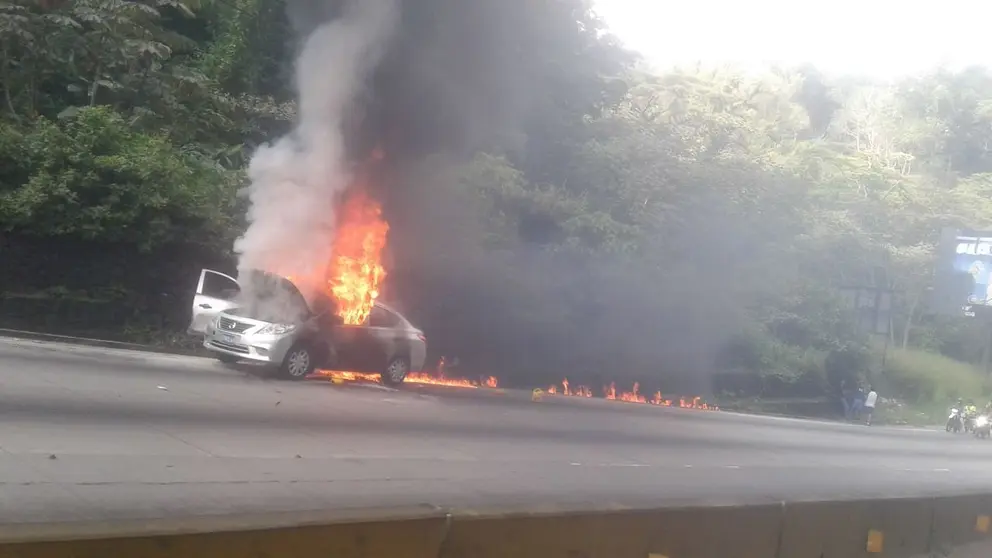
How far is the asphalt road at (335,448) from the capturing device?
21.1 ft

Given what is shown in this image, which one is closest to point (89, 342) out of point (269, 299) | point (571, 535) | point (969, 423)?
point (269, 299)

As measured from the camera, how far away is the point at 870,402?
1302 cm

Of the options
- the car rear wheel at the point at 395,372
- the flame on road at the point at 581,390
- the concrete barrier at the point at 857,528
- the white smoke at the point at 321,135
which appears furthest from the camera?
the flame on road at the point at 581,390

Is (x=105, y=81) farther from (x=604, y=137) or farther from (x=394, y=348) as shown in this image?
(x=604, y=137)

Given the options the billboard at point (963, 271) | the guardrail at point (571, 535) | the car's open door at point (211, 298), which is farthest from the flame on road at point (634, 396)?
the billboard at point (963, 271)

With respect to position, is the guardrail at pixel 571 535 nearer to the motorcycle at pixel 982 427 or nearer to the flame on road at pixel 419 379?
the flame on road at pixel 419 379

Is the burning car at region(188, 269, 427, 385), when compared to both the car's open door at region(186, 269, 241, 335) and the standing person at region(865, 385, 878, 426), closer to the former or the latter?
the car's open door at region(186, 269, 241, 335)

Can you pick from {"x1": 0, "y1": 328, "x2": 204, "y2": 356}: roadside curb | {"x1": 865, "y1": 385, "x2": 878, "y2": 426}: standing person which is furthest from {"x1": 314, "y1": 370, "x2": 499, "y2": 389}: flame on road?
{"x1": 865, "y1": 385, "x2": 878, "y2": 426}: standing person

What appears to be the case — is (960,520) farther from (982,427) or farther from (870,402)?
(982,427)

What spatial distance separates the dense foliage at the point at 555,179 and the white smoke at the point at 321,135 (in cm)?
29

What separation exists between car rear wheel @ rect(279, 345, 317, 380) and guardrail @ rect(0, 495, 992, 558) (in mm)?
3878

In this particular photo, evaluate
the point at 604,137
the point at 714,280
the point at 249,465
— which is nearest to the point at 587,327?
the point at 714,280

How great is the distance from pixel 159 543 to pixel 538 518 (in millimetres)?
2138

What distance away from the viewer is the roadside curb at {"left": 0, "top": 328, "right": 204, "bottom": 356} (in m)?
8.38
